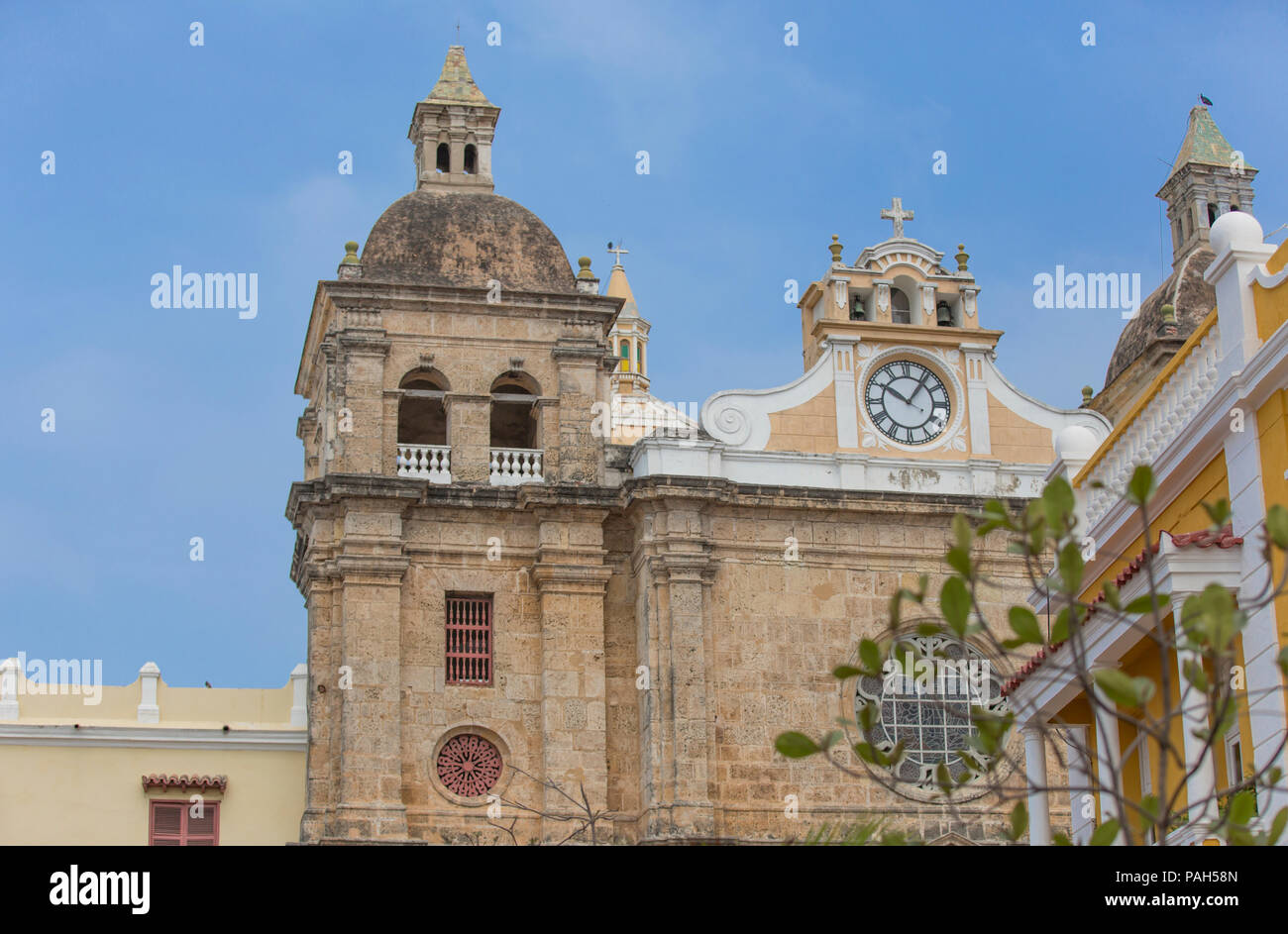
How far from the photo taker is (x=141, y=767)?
92.7 feet

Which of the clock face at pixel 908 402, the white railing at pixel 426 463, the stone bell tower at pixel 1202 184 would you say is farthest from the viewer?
the stone bell tower at pixel 1202 184

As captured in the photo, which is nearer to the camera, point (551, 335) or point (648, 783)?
point (648, 783)

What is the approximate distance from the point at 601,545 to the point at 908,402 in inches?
208

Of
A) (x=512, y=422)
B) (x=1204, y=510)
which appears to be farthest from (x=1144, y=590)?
(x=512, y=422)

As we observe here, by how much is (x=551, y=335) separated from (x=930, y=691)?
7.67 meters

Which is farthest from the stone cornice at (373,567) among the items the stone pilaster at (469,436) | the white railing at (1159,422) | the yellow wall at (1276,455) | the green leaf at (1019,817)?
the green leaf at (1019,817)

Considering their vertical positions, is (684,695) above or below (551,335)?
below

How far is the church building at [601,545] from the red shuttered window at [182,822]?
5.20ft

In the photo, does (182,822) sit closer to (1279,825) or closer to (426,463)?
(426,463)

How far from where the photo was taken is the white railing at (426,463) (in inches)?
1159

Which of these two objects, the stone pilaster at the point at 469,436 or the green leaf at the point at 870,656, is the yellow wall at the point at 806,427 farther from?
the green leaf at the point at 870,656
